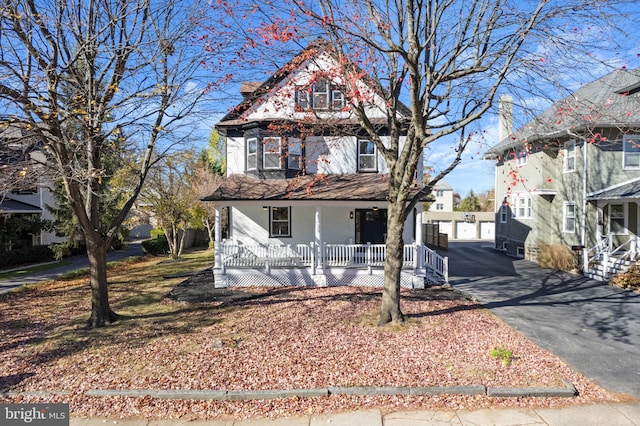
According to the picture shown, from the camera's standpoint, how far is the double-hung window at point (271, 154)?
1352cm

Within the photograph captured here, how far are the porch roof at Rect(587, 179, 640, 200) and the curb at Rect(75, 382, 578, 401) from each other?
11.7 metres

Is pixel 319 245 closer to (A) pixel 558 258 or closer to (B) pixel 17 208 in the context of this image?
(A) pixel 558 258

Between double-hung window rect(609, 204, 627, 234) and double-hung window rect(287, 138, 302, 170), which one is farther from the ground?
double-hung window rect(287, 138, 302, 170)

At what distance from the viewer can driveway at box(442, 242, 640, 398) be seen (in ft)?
19.0

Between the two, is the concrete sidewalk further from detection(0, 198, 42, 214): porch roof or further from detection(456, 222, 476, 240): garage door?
detection(456, 222, 476, 240): garage door

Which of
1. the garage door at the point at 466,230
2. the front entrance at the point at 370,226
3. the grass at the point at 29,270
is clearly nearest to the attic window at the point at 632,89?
the front entrance at the point at 370,226

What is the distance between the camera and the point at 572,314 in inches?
340

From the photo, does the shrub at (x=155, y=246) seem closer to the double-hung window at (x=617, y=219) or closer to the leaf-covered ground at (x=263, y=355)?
the leaf-covered ground at (x=263, y=355)

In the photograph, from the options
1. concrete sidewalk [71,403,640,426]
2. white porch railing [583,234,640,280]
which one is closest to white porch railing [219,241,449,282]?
white porch railing [583,234,640,280]

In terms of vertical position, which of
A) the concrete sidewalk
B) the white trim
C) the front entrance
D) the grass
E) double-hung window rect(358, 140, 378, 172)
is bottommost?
the concrete sidewalk

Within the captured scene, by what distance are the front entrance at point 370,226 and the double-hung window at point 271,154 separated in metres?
3.98

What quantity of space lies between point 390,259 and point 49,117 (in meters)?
7.14

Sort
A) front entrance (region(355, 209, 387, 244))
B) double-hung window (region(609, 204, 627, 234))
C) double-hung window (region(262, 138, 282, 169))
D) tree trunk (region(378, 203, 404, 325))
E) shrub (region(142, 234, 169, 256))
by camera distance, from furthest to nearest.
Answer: shrub (region(142, 234, 169, 256)) → double-hung window (region(609, 204, 627, 234)) → front entrance (region(355, 209, 387, 244)) → double-hung window (region(262, 138, 282, 169)) → tree trunk (region(378, 203, 404, 325))

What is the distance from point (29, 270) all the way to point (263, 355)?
1707 centimetres
